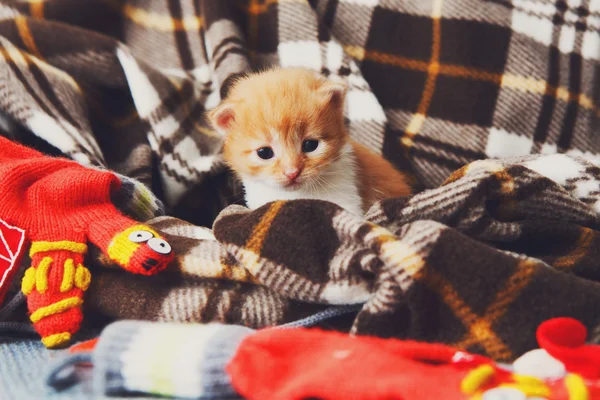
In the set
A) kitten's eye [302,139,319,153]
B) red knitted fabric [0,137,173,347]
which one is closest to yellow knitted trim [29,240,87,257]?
red knitted fabric [0,137,173,347]

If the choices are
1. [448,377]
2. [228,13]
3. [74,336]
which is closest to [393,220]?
[448,377]

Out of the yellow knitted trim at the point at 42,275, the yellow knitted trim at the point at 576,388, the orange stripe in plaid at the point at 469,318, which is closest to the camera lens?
the yellow knitted trim at the point at 576,388

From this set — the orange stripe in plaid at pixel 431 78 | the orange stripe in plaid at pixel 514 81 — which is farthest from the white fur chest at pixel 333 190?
the orange stripe in plaid at pixel 514 81

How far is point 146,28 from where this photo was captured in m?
1.48

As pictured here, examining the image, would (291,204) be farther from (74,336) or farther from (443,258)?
(74,336)

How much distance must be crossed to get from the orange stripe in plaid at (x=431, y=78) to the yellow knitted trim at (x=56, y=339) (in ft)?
3.08

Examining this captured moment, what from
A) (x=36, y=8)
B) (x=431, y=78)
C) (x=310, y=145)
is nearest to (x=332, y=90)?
(x=310, y=145)

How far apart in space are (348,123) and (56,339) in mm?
883

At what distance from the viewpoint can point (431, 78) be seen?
1.39 metres

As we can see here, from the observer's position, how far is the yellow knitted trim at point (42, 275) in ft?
2.61

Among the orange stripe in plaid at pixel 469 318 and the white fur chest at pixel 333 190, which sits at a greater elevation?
the orange stripe in plaid at pixel 469 318

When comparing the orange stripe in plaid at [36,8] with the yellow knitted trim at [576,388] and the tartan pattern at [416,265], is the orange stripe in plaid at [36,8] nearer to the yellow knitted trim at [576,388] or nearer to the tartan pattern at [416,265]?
the tartan pattern at [416,265]

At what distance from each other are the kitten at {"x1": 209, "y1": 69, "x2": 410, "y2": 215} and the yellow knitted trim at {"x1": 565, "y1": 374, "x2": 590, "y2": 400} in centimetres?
64

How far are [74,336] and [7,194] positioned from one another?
0.27m
